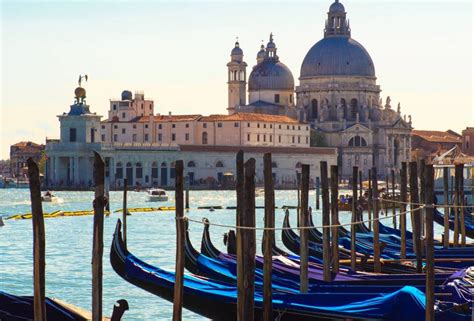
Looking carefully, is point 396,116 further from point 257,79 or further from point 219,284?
point 219,284

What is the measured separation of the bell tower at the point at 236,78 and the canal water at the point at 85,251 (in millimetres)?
41575

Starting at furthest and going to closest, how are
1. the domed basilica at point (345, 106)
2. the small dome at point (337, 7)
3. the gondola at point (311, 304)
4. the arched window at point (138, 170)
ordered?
the small dome at point (337, 7) → the domed basilica at point (345, 106) → the arched window at point (138, 170) → the gondola at point (311, 304)

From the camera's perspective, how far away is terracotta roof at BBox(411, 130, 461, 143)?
87.9 meters

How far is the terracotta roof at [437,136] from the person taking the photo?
3460 inches

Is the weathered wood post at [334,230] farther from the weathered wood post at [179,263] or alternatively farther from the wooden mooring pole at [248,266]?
the wooden mooring pole at [248,266]

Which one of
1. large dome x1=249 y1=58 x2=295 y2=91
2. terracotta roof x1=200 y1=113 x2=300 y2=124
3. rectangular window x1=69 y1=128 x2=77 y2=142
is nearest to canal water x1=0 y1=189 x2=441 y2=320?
rectangular window x1=69 y1=128 x2=77 y2=142

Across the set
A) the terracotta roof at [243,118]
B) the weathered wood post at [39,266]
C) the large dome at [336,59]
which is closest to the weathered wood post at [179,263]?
the weathered wood post at [39,266]

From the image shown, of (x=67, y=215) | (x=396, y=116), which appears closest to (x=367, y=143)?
(x=396, y=116)

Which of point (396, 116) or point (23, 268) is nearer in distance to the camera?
point (23, 268)

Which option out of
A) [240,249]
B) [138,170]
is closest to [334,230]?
[240,249]

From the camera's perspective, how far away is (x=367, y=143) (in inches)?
3036

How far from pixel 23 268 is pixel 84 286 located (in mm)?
2405

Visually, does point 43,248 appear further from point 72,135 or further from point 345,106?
point 345,106

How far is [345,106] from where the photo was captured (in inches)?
3125
